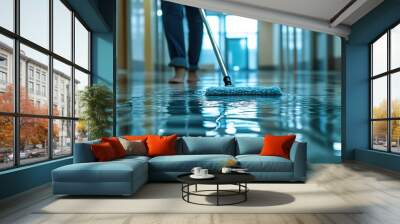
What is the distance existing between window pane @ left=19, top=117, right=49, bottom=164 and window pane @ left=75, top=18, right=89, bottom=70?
1.91 m

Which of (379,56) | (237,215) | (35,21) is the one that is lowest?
(237,215)

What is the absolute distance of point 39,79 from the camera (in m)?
5.67

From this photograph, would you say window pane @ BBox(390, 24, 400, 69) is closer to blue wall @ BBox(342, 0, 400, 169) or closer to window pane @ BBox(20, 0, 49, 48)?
blue wall @ BBox(342, 0, 400, 169)

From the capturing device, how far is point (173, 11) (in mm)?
8086

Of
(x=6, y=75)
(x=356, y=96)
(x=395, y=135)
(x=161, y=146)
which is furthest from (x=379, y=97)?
(x=6, y=75)

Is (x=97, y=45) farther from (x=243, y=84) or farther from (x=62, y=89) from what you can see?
(x=243, y=84)

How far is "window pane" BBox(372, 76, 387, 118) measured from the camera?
25.7 ft

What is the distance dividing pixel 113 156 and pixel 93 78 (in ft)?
9.76

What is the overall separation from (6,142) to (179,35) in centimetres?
422

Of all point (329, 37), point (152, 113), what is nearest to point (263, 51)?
point (329, 37)

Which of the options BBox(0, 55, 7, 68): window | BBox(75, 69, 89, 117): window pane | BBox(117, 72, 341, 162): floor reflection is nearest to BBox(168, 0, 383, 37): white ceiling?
BBox(117, 72, 341, 162): floor reflection

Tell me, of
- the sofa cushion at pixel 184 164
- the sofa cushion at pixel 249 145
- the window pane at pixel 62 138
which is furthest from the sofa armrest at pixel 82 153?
the sofa cushion at pixel 249 145

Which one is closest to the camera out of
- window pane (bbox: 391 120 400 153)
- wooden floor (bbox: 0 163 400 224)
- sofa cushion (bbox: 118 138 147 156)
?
wooden floor (bbox: 0 163 400 224)

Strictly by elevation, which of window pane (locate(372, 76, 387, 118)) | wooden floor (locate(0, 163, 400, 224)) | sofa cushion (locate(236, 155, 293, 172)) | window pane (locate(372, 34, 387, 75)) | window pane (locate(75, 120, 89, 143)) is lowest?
wooden floor (locate(0, 163, 400, 224))
